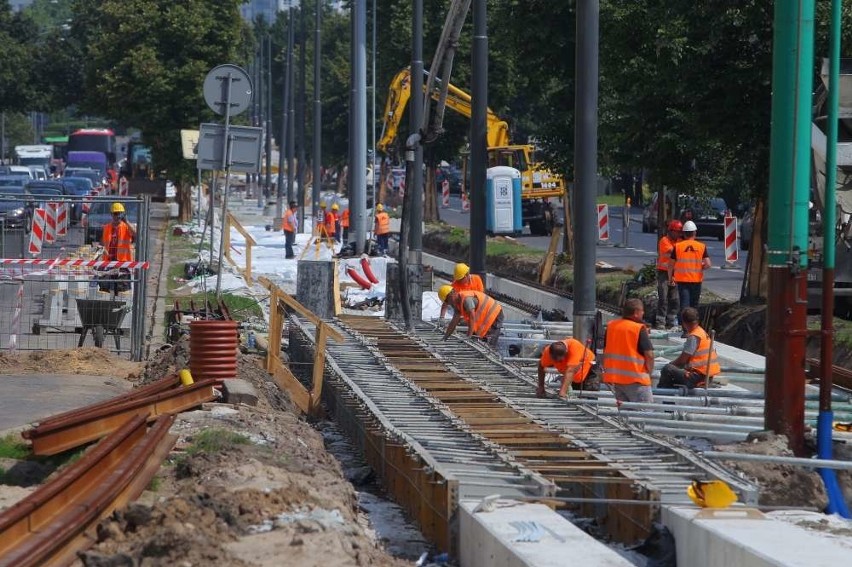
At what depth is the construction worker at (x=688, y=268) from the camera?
22641mm

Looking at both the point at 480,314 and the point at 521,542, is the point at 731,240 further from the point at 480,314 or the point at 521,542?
the point at 521,542

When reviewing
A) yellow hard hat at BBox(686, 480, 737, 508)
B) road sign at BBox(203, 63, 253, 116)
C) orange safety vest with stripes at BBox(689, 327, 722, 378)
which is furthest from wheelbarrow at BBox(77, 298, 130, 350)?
yellow hard hat at BBox(686, 480, 737, 508)

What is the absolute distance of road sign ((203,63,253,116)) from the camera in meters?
18.5

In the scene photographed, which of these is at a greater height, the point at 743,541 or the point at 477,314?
the point at 477,314

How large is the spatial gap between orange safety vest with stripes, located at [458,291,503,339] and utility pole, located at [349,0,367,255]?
16632 mm

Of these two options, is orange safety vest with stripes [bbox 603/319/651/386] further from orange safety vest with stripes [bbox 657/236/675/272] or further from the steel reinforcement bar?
orange safety vest with stripes [bbox 657/236/675/272]

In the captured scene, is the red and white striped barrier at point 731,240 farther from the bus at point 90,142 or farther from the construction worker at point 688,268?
the bus at point 90,142

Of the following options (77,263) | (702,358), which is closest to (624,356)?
(702,358)

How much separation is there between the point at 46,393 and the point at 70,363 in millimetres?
2313

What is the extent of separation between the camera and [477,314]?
63.3 ft

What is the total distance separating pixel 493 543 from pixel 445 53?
1312 cm

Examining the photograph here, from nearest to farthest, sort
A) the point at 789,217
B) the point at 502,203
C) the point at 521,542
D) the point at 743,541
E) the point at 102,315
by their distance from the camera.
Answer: the point at 743,541 < the point at 521,542 < the point at 789,217 < the point at 102,315 < the point at 502,203

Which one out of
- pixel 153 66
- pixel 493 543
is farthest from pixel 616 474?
pixel 153 66

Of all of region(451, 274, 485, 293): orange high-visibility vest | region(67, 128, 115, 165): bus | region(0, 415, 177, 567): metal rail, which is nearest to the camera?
region(0, 415, 177, 567): metal rail
